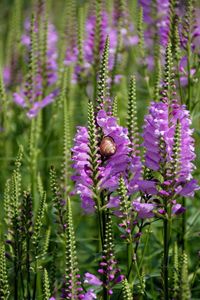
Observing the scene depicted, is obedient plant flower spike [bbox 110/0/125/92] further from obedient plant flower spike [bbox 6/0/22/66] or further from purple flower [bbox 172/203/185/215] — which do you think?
purple flower [bbox 172/203/185/215]

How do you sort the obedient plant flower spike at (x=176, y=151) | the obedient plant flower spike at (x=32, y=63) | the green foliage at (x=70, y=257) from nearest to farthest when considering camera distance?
1. the green foliage at (x=70, y=257)
2. the obedient plant flower spike at (x=176, y=151)
3. the obedient plant flower spike at (x=32, y=63)

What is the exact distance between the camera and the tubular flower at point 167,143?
335cm

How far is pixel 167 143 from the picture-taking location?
11.0ft

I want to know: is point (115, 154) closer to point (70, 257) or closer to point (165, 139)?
point (165, 139)

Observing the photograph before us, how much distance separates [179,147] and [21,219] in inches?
43.5

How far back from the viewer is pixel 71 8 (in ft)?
21.5

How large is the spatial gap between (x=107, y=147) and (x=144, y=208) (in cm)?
43

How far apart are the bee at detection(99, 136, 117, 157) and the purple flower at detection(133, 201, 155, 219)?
344 millimetres

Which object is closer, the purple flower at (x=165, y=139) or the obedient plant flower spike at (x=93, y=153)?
the obedient plant flower spike at (x=93, y=153)

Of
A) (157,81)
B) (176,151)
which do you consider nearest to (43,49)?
(157,81)

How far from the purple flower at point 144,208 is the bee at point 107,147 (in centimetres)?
34

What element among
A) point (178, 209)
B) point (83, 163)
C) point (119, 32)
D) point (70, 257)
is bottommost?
point (70, 257)

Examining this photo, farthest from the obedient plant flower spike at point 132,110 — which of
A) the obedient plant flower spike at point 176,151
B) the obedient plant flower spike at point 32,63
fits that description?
the obedient plant flower spike at point 32,63

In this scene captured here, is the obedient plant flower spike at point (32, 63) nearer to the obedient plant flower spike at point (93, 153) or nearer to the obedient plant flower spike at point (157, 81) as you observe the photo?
the obedient plant flower spike at point (157, 81)
